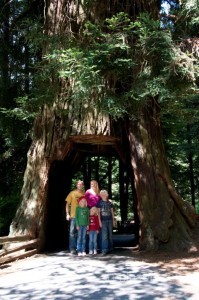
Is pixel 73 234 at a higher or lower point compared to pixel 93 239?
higher

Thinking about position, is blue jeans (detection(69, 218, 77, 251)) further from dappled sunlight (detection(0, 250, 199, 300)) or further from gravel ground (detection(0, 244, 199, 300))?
dappled sunlight (detection(0, 250, 199, 300))

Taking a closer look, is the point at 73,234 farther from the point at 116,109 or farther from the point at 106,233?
the point at 116,109

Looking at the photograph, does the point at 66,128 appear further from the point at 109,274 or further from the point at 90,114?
the point at 109,274

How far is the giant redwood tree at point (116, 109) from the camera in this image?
24.2 feet

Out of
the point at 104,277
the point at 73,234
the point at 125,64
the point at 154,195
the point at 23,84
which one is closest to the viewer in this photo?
the point at 104,277

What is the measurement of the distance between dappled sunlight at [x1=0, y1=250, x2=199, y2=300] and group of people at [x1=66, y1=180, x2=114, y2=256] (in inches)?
25.0

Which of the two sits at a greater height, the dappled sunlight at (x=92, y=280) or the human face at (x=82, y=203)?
the human face at (x=82, y=203)

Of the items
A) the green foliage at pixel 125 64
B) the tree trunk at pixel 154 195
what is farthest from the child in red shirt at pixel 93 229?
the green foliage at pixel 125 64

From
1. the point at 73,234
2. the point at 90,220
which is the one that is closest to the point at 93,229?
the point at 90,220

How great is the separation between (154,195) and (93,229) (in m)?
1.66

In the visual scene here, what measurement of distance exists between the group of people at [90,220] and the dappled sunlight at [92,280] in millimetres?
635

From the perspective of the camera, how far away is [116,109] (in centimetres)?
732

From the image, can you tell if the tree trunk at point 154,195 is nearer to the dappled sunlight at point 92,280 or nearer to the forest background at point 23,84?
the forest background at point 23,84

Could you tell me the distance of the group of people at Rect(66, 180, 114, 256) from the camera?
28.5ft
